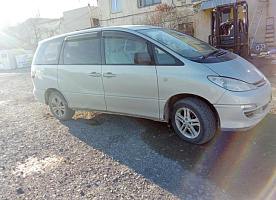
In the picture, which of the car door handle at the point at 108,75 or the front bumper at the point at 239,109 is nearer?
the front bumper at the point at 239,109

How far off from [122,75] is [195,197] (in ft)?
7.05

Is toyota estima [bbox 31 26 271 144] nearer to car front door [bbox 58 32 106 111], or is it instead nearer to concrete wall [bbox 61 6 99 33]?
car front door [bbox 58 32 106 111]

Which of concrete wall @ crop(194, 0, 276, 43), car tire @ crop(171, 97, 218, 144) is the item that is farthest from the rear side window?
concrete wall @ crop(194, 0, 276, 43)

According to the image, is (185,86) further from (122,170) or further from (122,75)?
(122,170)

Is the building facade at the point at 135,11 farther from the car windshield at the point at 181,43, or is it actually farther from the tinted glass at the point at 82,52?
the tinted glass at the point at 82,52

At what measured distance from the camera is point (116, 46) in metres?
3.82

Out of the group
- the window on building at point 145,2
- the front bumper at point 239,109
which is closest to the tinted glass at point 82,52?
the front bumper at point 239,109

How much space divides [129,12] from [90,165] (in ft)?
49.6

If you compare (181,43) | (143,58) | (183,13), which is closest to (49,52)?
(143,58)

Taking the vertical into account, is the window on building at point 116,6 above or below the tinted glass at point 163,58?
above

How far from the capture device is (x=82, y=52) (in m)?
4.17

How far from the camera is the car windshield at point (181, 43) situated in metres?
3.37

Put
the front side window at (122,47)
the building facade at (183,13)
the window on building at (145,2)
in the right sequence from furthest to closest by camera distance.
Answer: the window on building at (145,2)
the building facade at (183,13)
the front side window at (122,47)

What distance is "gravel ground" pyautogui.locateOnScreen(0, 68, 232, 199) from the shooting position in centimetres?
248
